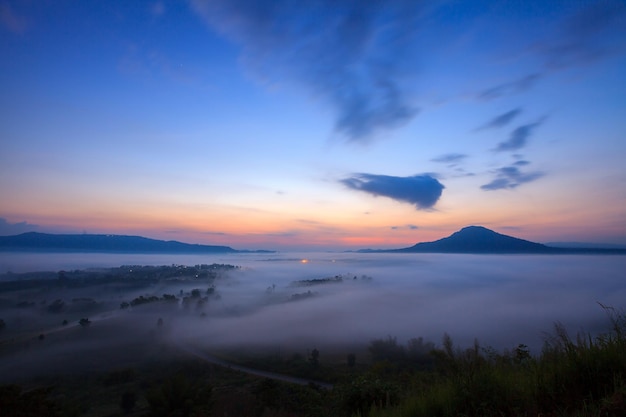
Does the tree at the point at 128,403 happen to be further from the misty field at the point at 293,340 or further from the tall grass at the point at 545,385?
the tall grass at the point at 545,385

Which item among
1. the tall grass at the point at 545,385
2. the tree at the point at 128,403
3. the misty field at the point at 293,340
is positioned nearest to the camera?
the tall grass at the point at 545,385

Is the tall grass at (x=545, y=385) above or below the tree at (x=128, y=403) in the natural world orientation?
above

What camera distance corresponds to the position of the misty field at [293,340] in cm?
620

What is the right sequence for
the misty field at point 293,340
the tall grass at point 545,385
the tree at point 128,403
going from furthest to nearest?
the tree at point 128,403, the misty field at point 293,340, the tall grass at point 545,385

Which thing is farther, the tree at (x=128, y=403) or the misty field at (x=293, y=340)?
the tree at (x=128, y=403)

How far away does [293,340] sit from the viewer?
75062 mm

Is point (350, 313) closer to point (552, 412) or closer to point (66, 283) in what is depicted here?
point (552, 412)

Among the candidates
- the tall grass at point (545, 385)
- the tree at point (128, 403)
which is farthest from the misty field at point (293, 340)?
the tree at point (128, 403)

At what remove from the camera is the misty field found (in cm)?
620

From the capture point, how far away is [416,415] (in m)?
4.98

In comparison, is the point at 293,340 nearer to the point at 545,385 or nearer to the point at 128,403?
the point at 128,403

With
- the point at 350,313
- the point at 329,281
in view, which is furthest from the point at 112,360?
the point at 329,281

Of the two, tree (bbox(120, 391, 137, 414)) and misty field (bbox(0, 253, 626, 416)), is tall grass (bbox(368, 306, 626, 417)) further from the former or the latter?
tree (bbox(120, 391, 137, 414))

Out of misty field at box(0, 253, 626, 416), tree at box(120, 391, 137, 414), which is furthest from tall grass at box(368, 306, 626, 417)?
tree at box(120, 391, 137, 414)
